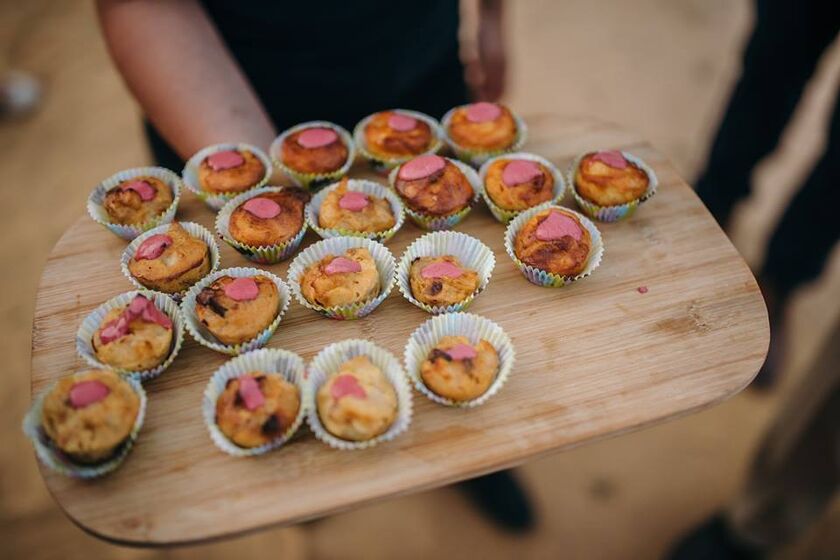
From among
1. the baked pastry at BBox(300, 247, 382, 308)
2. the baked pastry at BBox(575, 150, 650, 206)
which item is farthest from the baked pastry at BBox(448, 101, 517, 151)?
the baked pastry at BBox(300, 247, 382, 308)

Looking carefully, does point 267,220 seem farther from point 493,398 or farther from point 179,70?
point 493,398

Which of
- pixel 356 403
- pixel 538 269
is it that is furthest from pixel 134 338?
pixel 538 269

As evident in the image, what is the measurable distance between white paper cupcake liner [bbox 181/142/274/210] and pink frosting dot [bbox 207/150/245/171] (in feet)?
0.14

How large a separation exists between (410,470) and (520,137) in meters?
1.52

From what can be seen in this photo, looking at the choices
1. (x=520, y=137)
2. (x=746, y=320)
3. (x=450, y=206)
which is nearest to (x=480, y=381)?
(x=450, y=206)

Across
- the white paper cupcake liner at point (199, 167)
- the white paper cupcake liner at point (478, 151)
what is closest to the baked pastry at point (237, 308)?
the white paper cupcake liner at point (199, 167)

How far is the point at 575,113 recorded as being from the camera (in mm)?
5980

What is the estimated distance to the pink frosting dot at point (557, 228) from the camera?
2211 mm

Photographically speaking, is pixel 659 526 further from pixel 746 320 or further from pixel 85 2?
pixel 85 2

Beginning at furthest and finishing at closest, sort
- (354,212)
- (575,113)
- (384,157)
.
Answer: (575,113) → (384,157) → (354,212)

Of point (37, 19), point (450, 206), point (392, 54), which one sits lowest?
point (37, 19)

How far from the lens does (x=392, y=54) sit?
9.11 ft

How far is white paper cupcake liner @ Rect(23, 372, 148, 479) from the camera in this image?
5.58 feet

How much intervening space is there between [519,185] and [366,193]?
589 millimetres
